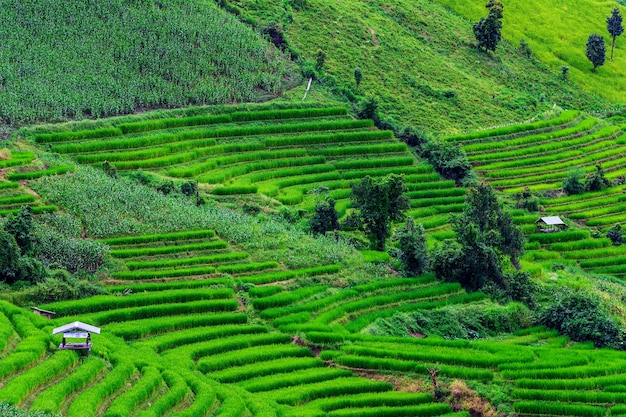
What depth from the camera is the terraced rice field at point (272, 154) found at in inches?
3809

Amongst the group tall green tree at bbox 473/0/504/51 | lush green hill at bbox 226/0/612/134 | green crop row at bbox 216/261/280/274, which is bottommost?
green crop row at bbox 216/261/280/274

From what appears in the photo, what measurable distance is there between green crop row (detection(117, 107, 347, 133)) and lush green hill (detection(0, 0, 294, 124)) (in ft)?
10.5

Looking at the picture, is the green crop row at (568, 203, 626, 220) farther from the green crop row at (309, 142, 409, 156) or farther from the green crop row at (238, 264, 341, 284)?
the green crop row at (238, 264, 341, 284)

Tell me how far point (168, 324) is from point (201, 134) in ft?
121

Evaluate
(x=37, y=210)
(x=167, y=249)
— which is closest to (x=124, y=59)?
(x=37, y=210)

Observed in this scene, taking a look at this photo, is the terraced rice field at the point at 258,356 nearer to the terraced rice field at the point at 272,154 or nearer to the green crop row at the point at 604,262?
the terraced rice field at the point at 272,154

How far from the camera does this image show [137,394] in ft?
189

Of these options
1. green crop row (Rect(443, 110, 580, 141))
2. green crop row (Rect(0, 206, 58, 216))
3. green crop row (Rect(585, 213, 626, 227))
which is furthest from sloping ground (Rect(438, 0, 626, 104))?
green crop row (Rect(0, 206, 58, 216))

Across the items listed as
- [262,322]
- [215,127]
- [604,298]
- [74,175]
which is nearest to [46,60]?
[215,127]

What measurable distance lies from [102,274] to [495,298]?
2498 centimetres

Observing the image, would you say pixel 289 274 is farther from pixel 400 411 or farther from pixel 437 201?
pixel 437 201

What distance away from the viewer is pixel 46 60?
108 meters

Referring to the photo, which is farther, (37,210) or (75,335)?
(37,210)

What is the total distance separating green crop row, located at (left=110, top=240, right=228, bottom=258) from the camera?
77938mm
